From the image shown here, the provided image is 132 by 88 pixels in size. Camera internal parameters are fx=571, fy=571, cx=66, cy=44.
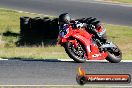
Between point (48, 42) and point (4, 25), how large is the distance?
5781mm

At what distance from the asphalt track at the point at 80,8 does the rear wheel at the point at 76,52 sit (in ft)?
56.8

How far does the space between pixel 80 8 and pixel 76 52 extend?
69.3ft

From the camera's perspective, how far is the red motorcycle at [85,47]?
563 inches

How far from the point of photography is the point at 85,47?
14453 millimetres

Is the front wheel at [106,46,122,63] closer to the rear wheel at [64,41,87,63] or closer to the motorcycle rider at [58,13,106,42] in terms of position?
the motorcycle rider at [58,13,106,42]

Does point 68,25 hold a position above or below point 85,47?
above

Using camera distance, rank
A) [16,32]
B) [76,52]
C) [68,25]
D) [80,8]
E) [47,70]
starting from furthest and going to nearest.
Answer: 1. [80,8]
2. [16,32]
3. [68,25]
4. [76,52]
5. [47,70]

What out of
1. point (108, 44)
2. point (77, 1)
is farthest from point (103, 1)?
point (108, 44)

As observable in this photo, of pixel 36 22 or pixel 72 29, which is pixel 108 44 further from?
pixel 36 22

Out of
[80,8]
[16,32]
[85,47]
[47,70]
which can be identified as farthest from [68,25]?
[80,8]

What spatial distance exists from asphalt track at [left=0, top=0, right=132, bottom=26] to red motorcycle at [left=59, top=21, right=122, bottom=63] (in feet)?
55.7

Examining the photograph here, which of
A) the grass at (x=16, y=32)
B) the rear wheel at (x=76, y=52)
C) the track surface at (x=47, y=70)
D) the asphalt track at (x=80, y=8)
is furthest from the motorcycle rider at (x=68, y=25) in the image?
the asphalt track at (x=80, y=8)

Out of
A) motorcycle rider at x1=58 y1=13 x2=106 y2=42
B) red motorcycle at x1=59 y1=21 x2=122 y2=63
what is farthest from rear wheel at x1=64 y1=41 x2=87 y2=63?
motorcycle rider at x1=58 y1=13 x2=106 y2=42

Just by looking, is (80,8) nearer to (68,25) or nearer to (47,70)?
(68,25)
